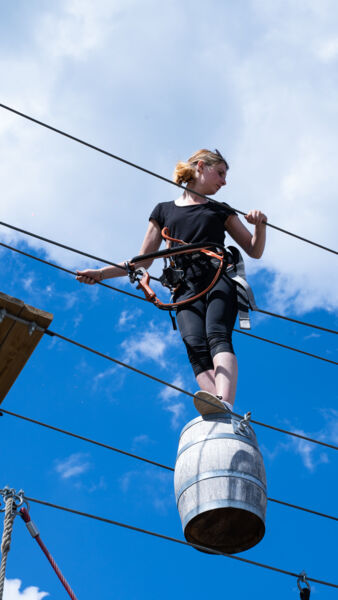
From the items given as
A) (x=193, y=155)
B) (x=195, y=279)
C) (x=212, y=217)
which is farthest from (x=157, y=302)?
(x=193, y=155)

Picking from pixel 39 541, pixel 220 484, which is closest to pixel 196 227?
pixel 220 484

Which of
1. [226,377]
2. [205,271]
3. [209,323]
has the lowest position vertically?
[226,377]

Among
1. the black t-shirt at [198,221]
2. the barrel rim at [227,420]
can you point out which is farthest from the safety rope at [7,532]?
the black t-shirt at [198,221]

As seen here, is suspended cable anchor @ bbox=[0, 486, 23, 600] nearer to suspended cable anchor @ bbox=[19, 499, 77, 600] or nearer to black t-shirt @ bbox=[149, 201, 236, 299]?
suspended cable anchor @ bbox=[19, 499, 77, 600]

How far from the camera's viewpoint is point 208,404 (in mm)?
5434

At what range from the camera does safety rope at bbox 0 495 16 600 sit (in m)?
4.61

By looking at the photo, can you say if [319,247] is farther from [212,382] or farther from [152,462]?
[152,462]

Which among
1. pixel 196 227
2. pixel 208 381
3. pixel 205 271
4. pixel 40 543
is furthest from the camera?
pixel 196 227

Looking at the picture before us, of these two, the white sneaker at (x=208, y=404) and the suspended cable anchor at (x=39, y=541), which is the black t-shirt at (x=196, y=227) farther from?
the suspended cable anchor at (x=39, y=541)

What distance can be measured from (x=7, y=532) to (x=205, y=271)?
7.26 ft

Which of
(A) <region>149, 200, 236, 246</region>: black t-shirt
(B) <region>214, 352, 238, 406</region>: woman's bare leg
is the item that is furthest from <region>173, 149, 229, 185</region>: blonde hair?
(B) <region>214, 352, 238, 406</region>: woman's bare leg

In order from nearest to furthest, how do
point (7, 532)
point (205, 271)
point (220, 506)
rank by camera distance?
point (7, 532) < point (220, 506) < point (205, 271)

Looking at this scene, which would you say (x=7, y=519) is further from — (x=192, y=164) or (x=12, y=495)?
(x=192, y=164)

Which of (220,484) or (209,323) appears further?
(209,323)
